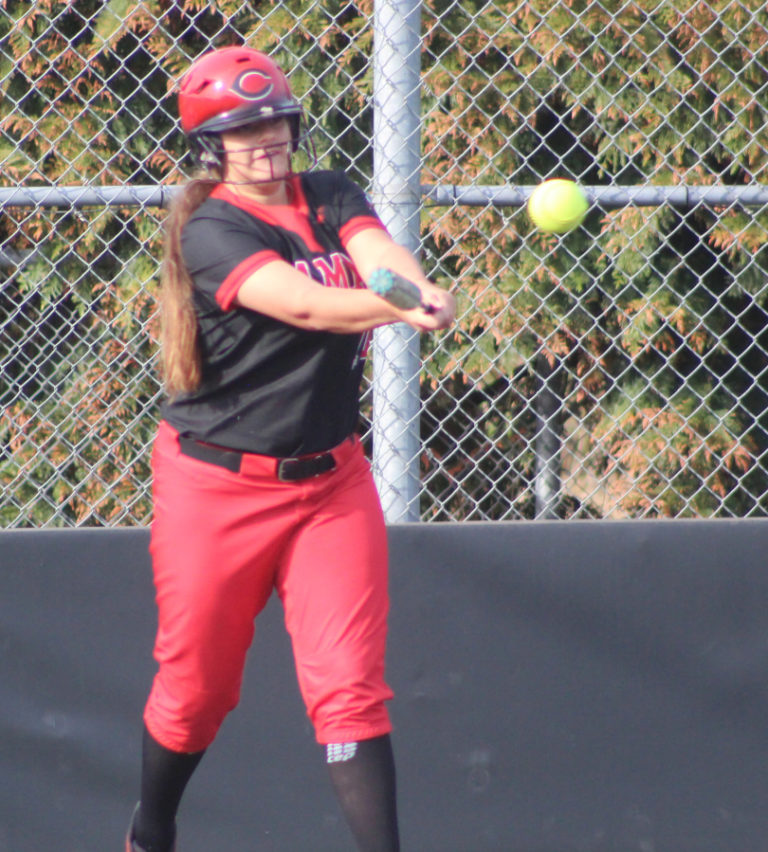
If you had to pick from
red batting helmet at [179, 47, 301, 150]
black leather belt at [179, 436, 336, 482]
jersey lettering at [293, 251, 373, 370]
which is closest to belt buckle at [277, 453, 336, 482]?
black leather belt at [179, 436, 336, 482]

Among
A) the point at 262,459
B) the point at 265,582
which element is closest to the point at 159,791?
the point at 265,582

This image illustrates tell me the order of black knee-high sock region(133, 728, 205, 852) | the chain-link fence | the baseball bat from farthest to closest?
the chain-link fence < black knee-high sock region(133, 728, 205, 852) < the baseball bat

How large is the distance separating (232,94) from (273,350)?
540 millimetres

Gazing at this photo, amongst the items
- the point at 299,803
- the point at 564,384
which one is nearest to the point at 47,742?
the point at 299,803

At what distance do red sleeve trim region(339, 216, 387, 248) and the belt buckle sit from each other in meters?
0.47

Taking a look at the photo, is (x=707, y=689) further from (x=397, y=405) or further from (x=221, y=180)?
(x=221, y=180)

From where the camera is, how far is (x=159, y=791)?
242 centimetres

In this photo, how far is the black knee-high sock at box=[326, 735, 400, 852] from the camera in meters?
2.09

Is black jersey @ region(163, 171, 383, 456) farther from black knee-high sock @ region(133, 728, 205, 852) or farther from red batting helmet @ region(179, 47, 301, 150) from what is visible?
black knee-high sock @ region(133, 728, 205, 852)

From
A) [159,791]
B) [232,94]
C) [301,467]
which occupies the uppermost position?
[232,94]

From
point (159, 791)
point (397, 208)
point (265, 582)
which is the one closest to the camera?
point (265, 582)

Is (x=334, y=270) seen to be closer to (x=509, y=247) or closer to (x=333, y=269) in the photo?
(x=333, y=269)

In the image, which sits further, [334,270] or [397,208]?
[397,208]

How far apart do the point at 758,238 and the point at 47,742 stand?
8.73ft
